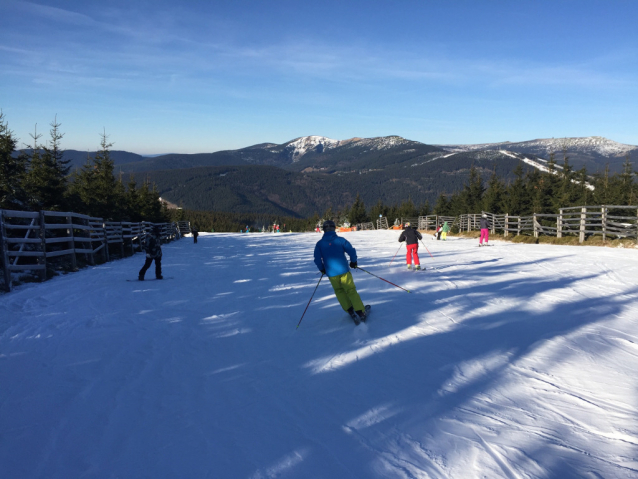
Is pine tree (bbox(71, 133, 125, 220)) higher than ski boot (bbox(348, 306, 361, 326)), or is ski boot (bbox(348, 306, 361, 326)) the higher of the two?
pine tree (bbox(71, 133, 125, 220))

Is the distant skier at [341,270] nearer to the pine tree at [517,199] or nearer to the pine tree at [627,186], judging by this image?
the pine tree at [627,186]

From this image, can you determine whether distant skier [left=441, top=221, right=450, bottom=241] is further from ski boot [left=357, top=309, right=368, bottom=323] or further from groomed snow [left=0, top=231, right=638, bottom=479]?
ski boot [left=357, top=309, right=368, bottom=323]

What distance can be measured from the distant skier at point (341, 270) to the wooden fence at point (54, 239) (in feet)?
22.4

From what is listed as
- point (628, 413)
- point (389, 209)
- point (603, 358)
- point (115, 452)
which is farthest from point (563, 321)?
point (389, 209)

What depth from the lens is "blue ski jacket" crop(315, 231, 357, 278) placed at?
253 inches

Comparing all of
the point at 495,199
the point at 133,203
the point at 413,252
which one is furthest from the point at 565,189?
the point at 133,203

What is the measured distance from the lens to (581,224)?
62.2 ft

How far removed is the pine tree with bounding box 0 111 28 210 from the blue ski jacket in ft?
40.2

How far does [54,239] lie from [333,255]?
8660mm

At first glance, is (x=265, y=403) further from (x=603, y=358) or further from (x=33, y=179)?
(x=33, y=179)

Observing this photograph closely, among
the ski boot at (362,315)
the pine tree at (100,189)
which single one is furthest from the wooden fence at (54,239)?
the ski boot at (362,315)

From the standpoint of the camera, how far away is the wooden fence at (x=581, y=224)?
17.7m

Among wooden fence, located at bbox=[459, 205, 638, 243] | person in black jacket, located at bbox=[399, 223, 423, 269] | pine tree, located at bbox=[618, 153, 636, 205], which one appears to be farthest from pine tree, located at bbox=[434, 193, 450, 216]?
person in black jacket, located at bbox=[399, 223, 423, 269]

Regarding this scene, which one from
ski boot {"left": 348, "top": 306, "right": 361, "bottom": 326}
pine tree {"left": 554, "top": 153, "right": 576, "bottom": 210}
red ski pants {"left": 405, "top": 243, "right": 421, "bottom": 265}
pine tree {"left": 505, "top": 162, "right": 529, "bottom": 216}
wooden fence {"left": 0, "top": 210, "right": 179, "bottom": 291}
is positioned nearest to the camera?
ski boot {"left": 348, "top": 306, "right": 361, "bottom": 326}
